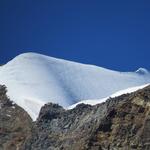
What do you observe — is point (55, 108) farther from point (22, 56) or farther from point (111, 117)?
point (22, 56)

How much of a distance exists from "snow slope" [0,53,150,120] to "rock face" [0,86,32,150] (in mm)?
27304

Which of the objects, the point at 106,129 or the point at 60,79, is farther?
the point at 60,79

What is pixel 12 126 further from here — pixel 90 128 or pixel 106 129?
pixel 106 129

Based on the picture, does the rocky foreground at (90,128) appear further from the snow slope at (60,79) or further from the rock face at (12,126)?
the snow slope at (60,79)

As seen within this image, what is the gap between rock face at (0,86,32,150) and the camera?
4381 cm

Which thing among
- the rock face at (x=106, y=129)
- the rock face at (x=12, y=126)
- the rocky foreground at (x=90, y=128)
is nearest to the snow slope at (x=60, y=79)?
the rock face at (x=12, y=126)

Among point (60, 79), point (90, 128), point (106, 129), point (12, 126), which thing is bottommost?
point (106, 129)

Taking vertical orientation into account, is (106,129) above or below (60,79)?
below

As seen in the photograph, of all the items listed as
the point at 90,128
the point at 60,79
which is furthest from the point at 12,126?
the point at 60,79

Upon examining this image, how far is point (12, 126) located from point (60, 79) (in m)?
52.3

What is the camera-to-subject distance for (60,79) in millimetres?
99125

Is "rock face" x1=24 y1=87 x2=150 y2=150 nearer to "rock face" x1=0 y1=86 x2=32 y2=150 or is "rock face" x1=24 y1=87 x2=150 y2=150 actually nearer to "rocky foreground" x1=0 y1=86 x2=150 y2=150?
"rocky foreground" x1=0 y1=86 x2=150 y2=150

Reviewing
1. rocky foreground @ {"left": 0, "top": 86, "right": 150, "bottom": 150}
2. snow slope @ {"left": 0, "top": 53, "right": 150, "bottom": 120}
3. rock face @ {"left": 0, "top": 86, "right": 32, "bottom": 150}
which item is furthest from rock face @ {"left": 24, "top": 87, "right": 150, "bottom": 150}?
snow slope @ {"left": 0, "top": 53, "right": 150, "bottom": 120}

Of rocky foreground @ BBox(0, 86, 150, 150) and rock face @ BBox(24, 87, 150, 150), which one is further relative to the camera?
rocky foreground @ BBox(0, 86, 150, 150)
